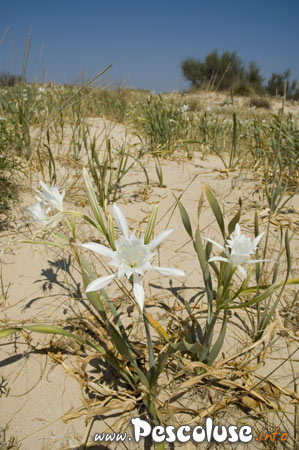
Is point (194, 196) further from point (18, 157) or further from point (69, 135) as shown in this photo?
point (69, 135)

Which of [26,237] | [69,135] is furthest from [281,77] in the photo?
[26,237]

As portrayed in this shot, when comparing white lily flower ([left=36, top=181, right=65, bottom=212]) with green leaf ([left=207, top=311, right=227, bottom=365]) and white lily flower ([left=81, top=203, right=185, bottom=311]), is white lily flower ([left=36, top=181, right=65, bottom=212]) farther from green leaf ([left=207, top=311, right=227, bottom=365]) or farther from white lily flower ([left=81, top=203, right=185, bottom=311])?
green leaf ([left=207, top=311, right=227, bottom=365])

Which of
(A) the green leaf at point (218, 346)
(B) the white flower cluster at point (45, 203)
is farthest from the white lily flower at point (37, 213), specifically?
(A) the green leaf at point (218, 346)

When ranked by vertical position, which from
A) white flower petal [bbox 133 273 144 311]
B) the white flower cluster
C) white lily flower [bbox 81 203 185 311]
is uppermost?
the white flower cluster

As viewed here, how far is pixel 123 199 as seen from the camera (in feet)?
6.82

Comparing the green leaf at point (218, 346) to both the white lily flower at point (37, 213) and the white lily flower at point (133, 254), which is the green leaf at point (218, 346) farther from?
the white lily flower at point (37, 213)

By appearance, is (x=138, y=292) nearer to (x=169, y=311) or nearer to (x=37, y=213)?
(x=37, y=213)

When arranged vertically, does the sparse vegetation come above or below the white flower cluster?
below

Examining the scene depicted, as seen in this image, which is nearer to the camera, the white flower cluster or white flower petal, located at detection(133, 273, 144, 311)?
white flower petal, located at detection(133, 273, 144, 311)

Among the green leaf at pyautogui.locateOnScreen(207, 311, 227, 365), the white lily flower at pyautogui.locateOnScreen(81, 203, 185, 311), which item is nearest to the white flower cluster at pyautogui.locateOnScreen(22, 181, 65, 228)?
the white lily flower at pyautogui.locateOnScreen(81, 203, 185, 311)

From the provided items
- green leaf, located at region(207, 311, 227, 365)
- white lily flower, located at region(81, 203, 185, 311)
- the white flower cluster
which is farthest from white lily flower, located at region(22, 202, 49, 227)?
green leaf, located at region(207, 311, 227, 365)

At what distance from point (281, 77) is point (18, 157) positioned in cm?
1865

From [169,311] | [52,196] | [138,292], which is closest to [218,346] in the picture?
[169,311]

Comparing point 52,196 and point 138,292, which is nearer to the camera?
point 138,292
